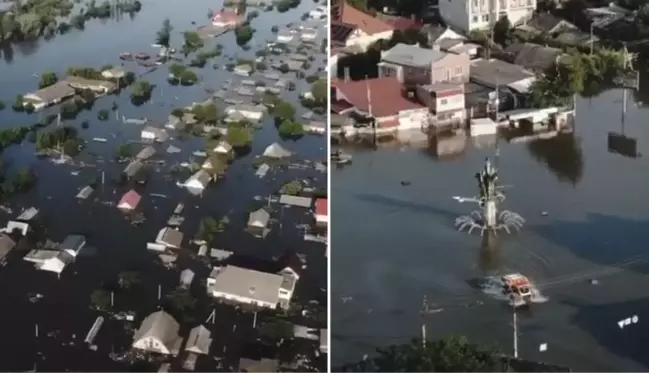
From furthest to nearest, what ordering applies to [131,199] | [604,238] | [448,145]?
[448,145] → [604,238] → [131,199]

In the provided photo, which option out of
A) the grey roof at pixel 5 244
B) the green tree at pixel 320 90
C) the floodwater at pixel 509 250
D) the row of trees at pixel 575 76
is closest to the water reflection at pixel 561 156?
the floodwater at pixel 509 250

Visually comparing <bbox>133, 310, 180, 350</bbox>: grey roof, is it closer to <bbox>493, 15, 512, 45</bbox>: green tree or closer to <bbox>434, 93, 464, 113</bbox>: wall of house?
<bbox>434, 93, 464, 113</bbox>: wall of house

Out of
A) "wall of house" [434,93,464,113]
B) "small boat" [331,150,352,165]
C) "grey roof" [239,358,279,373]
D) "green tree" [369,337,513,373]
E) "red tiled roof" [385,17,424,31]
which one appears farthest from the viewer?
"red tiled roof" [385,17,424,31]

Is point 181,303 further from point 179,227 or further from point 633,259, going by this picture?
point 633,259

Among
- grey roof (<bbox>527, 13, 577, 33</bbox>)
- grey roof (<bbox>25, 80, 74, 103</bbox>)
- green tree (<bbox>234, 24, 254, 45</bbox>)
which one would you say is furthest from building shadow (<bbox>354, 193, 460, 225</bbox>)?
grey roof (<bbox>25, 80, 74, 103</bbox>)

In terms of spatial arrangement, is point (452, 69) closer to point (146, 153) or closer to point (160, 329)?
point (146, 153)

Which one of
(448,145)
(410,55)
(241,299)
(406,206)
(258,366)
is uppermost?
(410,55)

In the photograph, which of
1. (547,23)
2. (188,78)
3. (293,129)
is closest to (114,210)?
(188,78)
